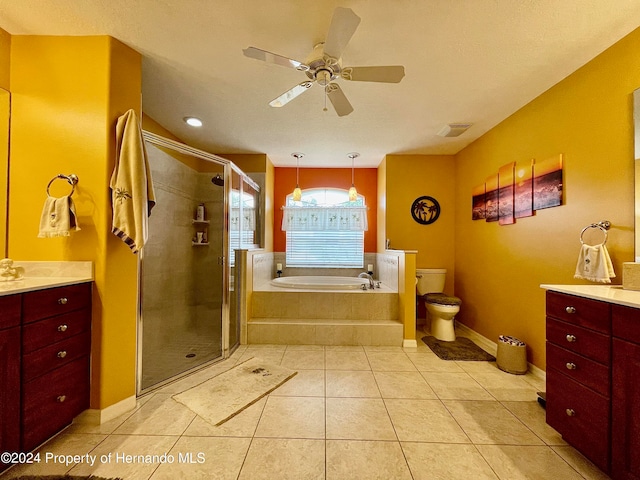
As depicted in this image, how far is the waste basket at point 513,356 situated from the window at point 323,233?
2.30 meters

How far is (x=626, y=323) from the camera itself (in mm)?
1088

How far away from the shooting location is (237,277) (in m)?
2.89

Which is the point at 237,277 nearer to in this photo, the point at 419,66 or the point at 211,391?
the point at 211,391

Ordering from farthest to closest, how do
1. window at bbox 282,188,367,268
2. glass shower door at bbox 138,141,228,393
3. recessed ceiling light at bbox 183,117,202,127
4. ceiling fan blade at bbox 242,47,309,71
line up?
window at bbox 282,188,367,268
recessed ceiling light at bbox 183,117,202,127
glass shower door at bbox 138,141,228,393
ceiling fan blade at bbox 242,47,309,71

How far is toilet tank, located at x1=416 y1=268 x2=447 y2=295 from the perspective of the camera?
346cm

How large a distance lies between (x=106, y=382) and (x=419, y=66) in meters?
3.02

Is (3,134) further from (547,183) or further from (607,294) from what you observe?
(547,183)

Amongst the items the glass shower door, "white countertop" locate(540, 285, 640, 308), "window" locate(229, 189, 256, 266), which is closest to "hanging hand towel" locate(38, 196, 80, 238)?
the glass shower door

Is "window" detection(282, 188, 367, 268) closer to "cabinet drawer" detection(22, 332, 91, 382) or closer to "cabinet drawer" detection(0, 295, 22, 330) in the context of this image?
"cabinet drawer" detection(22, 332, 91, 382)

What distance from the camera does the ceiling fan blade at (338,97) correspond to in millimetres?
1662

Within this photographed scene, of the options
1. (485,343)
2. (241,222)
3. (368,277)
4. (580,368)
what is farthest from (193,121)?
(485,343)

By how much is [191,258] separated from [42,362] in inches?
70.8

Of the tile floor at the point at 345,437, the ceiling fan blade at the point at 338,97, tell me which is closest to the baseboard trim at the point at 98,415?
the tile floor at the point at 345,437

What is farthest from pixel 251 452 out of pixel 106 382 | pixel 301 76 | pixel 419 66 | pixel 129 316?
pixel 419 66
